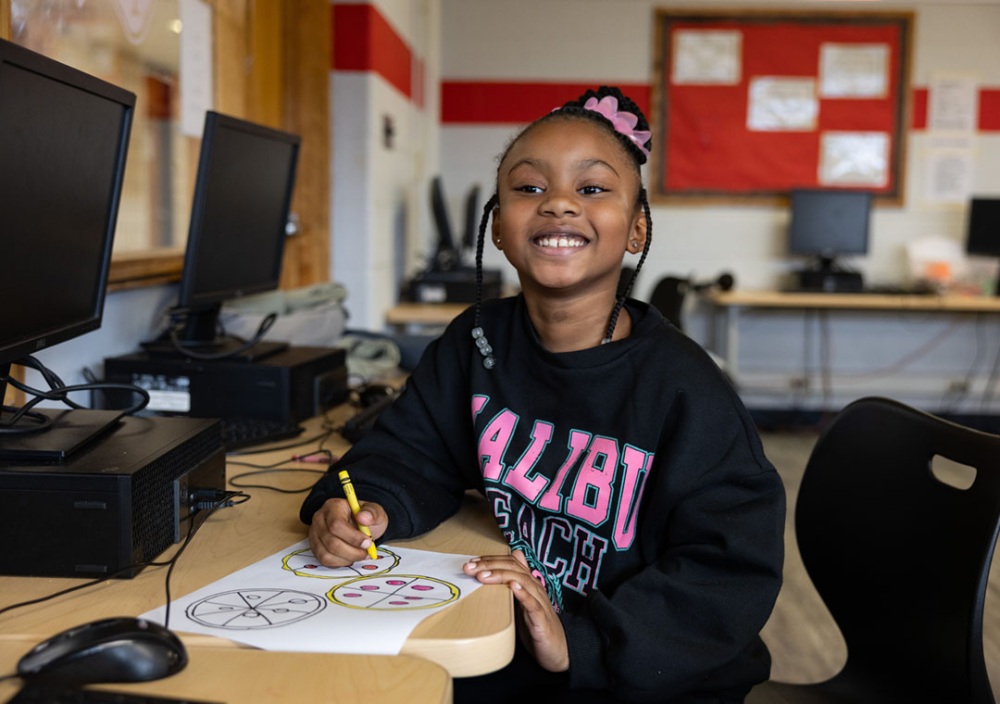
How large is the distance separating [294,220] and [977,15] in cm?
418

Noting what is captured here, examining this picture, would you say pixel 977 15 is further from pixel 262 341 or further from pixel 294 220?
pixel 262 341

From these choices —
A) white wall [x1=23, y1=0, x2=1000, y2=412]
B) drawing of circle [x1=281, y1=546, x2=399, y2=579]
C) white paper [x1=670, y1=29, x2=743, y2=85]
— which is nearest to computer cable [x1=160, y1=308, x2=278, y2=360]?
drawing of circle [x1=281, y1=546, x2=399, y2=579]

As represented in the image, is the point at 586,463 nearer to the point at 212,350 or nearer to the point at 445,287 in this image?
the point at 212,350

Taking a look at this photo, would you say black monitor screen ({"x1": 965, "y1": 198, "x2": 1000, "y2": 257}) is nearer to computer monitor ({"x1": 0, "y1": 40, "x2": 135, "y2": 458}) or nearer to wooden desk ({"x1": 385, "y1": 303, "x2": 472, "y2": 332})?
wooden desk ({"x1": 385, "y1": 303, "x2": 472, "y2": 332})

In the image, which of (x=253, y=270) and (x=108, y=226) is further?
(x=253, y=270)

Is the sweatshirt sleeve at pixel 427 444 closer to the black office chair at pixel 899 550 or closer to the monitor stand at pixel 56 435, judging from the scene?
the monitor stand at pixel 56 435

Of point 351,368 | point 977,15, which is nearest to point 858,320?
point 977,15

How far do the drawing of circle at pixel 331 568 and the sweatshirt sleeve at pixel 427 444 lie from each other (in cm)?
13

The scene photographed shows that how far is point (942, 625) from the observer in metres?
1.18

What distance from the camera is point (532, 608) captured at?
39.1 inches

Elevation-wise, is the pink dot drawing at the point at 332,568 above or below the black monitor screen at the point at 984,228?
below

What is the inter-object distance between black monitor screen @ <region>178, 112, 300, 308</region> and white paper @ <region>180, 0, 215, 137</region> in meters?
0.46

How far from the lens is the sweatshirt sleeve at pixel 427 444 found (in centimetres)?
123

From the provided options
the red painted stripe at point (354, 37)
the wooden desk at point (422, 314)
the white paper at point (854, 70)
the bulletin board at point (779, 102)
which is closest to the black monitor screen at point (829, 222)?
the bulletin board at point (779, 102)
